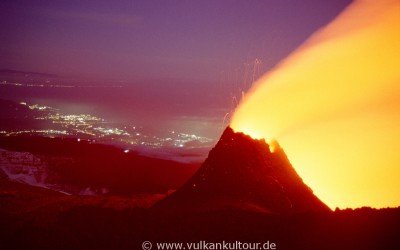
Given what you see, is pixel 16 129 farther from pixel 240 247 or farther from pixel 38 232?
pixel 240 247

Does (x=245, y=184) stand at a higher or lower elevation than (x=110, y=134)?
lower

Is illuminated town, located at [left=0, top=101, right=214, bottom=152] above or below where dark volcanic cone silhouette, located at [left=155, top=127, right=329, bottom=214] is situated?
above

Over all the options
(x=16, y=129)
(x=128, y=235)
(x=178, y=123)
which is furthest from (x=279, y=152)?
(x=178, y=123)

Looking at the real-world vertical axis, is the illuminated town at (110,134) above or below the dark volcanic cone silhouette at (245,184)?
above

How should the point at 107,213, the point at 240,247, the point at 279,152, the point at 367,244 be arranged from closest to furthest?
the point at 367,244, the point at 240,247, the point at 107,213, the point at 279,152

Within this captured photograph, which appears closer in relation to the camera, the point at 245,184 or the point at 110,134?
the point at 245,184

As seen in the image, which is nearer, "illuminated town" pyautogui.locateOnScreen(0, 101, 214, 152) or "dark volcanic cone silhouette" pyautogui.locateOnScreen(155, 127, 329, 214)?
"dark volcanic cone silhouette" pyautogui.locateOnScreen(155, 127, 329, 214)

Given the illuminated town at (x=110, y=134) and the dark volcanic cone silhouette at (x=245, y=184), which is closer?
the dark volcanic cone silhouette at (x=245, y=184)

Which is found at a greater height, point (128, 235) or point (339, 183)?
point (339, 183)
